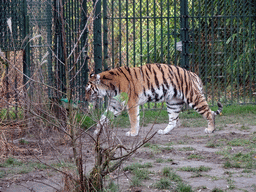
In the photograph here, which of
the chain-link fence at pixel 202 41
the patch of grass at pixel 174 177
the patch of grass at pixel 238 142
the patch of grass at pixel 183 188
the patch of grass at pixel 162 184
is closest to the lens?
the patch of grass at pixel 183 188

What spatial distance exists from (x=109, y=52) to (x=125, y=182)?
16.2 feet

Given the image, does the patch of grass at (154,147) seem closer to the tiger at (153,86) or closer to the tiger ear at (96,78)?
the tiger at (153,86)

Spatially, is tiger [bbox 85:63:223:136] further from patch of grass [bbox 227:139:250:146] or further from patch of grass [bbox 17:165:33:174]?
patch of grass [bbox 17:165:33:174]

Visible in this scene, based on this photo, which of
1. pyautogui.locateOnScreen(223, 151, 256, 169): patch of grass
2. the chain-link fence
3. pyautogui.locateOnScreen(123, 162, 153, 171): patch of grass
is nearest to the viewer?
pyautogui.locateOnScreen(123, 162, 153, 171): patch of grass

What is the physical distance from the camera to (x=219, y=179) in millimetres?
3592

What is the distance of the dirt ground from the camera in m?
3.39

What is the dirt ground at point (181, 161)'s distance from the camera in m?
3.39

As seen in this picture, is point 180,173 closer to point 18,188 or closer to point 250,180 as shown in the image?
point 250,180

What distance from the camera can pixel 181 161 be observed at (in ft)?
14.4

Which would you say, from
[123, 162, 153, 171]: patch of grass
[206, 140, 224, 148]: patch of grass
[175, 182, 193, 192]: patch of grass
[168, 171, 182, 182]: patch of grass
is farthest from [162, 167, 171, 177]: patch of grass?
[206, 140, 224, 148]: patch of grass

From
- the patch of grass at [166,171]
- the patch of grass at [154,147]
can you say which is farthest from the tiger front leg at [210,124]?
the patch of grass at [166,171]

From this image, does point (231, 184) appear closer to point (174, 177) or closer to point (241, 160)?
point (174, 177)

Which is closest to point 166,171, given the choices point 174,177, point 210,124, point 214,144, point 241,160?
point 174,177

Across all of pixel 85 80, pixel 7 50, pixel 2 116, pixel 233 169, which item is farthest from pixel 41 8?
pixel 233 169
